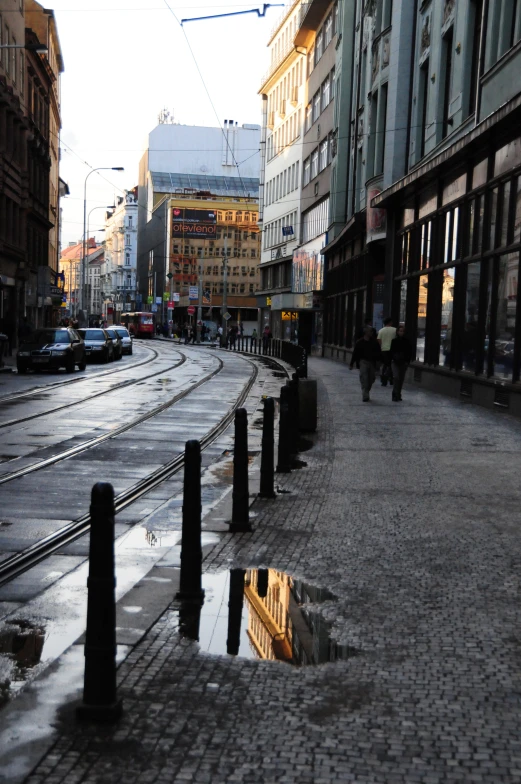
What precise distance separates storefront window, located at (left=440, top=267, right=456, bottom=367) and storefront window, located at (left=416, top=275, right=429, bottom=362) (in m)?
1.99

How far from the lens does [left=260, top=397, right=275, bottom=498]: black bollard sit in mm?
9445

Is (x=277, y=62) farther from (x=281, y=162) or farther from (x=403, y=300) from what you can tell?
(x=403, y=300)

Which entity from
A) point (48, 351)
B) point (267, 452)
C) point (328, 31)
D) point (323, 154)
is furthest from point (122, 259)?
point (267, 452)

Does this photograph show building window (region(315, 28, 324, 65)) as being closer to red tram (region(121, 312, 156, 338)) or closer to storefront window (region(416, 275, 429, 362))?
storefront window (region(416, 275, 429, 362))

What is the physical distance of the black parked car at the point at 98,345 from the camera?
42.0 meters

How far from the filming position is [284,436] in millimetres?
11773

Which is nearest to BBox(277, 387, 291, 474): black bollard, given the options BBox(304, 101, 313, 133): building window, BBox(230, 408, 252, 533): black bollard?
BBox(230, 408, 252, 533): black bollard

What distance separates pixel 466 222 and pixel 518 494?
1377 centimetres

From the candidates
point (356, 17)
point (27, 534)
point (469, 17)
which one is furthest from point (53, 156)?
point (27, 534)

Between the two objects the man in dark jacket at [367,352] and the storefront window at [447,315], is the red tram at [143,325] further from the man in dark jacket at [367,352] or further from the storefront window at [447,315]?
the man in dark jacket at [367,352]

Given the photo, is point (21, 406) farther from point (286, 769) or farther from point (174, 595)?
point (286, 769)

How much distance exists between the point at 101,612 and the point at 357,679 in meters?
1.32

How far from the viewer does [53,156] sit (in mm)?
76812

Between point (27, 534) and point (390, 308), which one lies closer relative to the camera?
point (27, 534)
